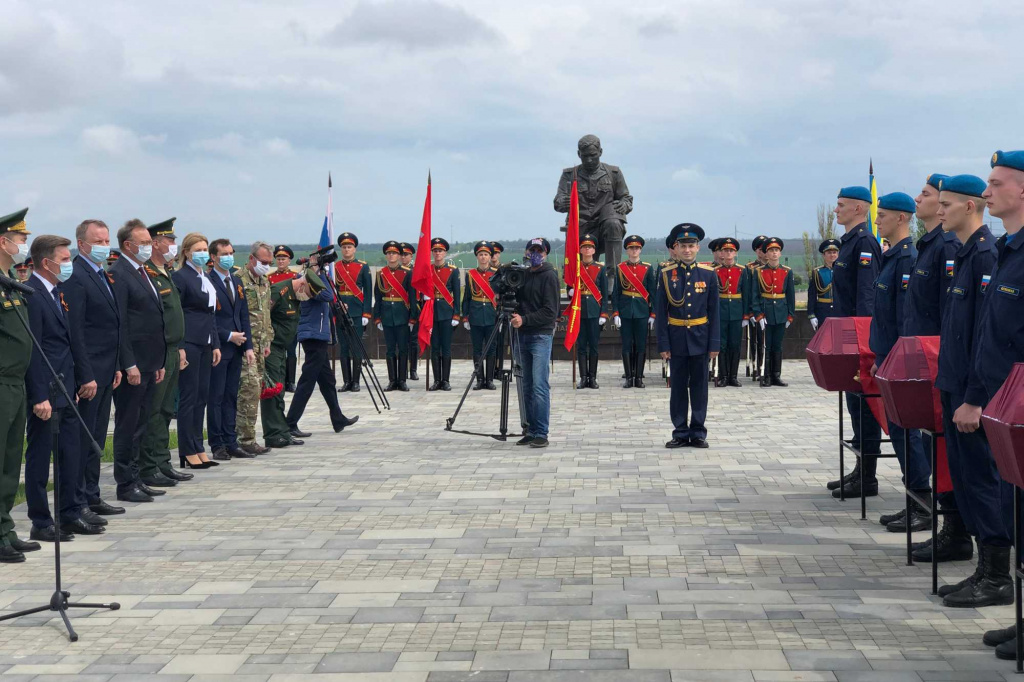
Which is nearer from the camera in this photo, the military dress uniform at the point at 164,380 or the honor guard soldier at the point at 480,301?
the military dress uniform at the point at 164,380

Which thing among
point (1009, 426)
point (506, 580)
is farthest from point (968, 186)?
point (506, 580)

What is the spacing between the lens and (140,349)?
8.58m

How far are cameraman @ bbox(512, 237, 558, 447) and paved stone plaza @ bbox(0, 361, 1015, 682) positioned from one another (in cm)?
89

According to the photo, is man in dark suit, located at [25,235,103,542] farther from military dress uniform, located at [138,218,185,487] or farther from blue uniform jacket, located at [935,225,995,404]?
blue uniform jacket, located at [935,225,995,404]

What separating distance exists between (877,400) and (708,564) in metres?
2.02

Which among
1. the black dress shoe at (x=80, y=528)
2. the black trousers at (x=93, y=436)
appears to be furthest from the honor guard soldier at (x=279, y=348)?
the black dress shoe at (x=80, y=528)

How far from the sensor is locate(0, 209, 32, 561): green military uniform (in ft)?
21.5

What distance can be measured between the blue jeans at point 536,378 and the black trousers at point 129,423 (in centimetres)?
372

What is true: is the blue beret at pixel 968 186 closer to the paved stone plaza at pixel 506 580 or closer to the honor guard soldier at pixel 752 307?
the paved stone plaza at pixel 506 580

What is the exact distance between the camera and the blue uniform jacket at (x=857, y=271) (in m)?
7.96

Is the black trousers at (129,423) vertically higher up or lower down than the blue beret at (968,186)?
lower down

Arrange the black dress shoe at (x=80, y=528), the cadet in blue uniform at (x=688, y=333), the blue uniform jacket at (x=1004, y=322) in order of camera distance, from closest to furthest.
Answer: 1. the blue uniform jacket at (x=1004, y=322)
2. the black dress shoe at (x=80, y=528)
3. the cadet in blue uniform at (x=688, y=333)

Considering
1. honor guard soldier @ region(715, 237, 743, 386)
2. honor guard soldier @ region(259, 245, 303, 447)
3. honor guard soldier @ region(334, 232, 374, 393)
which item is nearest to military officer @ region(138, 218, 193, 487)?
honor guard soldier @ region(259, 245, 303, 447)

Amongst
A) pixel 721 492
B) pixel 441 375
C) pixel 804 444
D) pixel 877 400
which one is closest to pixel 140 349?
pixel 721 492
